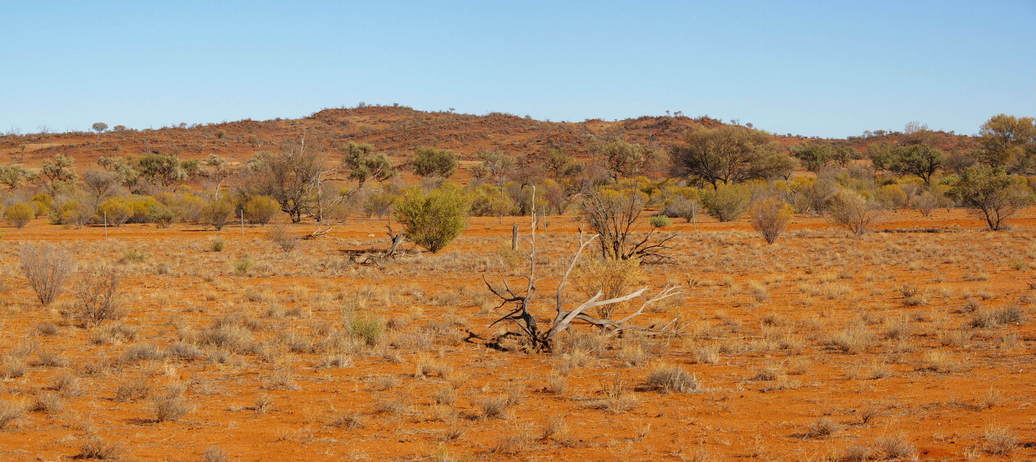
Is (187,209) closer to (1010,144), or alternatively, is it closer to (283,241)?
(283,241)

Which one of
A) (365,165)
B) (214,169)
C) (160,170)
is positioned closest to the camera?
(160,170)

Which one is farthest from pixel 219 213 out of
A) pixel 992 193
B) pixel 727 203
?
pixel 992 193

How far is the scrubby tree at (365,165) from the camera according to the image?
68.9 m

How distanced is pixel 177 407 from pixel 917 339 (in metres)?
10.9

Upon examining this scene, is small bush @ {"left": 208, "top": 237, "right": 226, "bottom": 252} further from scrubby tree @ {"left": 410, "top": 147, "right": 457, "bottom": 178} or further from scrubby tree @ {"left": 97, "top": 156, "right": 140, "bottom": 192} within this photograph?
scrubby tree @ {"left": 410, "top": 147, "right": 457, "bottom": 178}

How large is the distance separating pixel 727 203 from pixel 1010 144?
3164 centimetres

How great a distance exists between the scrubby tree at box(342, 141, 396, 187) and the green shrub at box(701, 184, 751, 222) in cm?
3330

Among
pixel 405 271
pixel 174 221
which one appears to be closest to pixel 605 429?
pixel 405 271

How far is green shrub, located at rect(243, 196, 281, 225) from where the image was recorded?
145 ft

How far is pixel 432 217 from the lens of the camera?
28875 mm

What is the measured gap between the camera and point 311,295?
1864 centimetres

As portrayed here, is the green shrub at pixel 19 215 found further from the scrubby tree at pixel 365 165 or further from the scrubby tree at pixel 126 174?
the scrubby tree at pixel 365 165

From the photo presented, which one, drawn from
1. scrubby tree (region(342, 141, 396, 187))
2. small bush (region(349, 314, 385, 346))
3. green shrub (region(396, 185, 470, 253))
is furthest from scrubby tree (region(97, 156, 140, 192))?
small bush (region(349, 314, 385, 346))

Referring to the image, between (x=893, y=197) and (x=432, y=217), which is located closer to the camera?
(x=432, y=217)
